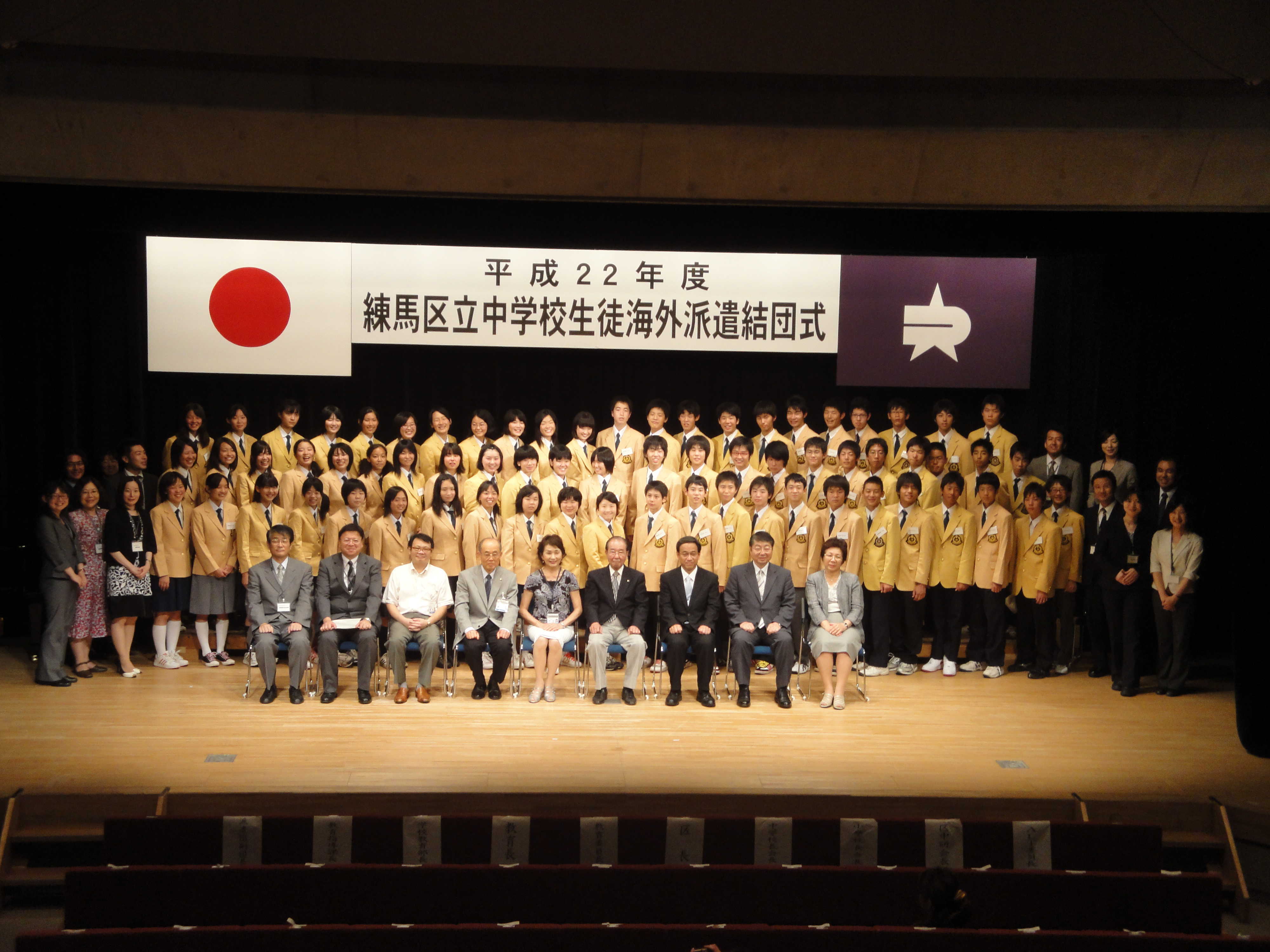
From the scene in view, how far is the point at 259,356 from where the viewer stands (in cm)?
780

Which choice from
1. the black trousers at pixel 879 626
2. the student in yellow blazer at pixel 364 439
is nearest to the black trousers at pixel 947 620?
the black trousers at pixel 879 626

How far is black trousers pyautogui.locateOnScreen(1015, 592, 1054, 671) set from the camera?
23.0 ft

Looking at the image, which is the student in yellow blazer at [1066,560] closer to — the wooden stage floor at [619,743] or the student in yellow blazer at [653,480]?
the wooden stage floor at [619,743]

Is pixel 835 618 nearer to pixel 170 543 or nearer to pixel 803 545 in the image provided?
pixel 803 545

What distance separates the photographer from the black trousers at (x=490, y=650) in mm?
6258

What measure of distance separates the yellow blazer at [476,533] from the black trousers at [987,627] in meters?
3.09

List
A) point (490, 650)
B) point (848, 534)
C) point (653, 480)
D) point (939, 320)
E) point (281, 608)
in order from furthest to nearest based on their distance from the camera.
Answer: point (939, 320) < point (653, 480) < point (848, 534) < point (490, 650) < point (281, 608)

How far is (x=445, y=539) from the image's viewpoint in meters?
6.99

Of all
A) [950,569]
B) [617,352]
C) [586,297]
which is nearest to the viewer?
[950,569]

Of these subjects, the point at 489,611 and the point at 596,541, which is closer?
the point at 489,611

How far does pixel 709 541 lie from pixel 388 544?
6.58 ft

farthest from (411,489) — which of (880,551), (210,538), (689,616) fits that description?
(880,551)

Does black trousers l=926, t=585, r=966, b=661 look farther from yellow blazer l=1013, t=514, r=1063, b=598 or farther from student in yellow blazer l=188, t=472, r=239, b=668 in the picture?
student in yellow blazer l=188, t=472, r=239, b=668

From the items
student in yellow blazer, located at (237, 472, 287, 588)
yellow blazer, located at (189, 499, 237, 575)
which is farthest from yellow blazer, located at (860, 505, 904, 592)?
yellow blazer, located at (189, 499, 237, 575)
